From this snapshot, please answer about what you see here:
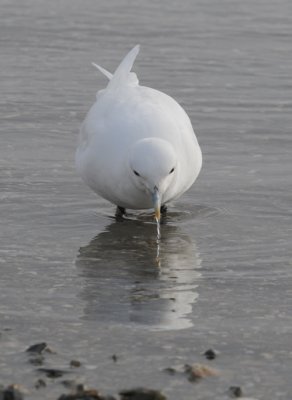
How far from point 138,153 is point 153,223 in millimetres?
1027

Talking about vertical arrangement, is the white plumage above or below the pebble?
above

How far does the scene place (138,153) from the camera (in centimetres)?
787

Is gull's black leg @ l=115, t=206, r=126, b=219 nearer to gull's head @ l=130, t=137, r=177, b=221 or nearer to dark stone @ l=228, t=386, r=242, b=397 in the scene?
gull's head @ l=130, t=137, r=177, b=221

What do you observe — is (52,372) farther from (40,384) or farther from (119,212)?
(119,212)

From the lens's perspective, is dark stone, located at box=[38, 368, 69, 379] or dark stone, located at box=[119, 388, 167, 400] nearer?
dark stone, located at box=[119, 388, 167, 400]

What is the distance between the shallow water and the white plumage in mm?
346

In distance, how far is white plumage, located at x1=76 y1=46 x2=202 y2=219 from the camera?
309 inches

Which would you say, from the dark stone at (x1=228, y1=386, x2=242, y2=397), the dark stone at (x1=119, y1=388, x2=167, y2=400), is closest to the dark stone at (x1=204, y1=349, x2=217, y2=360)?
the dark stone at (x1=228, y1=386, x2=242, y2=397)

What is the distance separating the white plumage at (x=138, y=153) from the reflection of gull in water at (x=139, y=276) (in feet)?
0.94

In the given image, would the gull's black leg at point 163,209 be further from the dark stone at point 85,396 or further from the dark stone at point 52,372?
the dark stone at point 85,396

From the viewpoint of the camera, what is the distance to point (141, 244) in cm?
823

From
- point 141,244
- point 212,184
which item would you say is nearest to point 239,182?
point 212,184

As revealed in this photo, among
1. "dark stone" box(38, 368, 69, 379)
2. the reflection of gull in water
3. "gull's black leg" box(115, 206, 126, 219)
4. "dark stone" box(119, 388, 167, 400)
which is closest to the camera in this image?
"dark stone" box(119, 388, 167, 400)

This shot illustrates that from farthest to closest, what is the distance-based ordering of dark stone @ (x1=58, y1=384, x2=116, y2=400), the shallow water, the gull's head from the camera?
the gull's head → the shallow water → dark stone @ (x1=58, y1=384, x2=116, y2=400)
